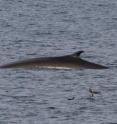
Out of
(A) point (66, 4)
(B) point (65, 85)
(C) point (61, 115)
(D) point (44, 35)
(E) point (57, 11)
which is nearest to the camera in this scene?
(C) point (61, 115)

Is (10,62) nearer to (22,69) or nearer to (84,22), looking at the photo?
(22,69)

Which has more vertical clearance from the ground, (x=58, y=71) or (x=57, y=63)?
(x=57, y=63)

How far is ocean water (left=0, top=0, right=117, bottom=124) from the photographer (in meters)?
24.9

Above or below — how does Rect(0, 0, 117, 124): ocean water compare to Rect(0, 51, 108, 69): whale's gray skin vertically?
below

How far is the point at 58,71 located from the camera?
3061 cm

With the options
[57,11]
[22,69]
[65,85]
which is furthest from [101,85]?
[57,11]

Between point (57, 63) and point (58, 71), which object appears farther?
point (57, 63)

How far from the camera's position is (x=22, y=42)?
123 feet

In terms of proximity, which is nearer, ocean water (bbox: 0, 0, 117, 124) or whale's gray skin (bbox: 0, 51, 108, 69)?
ocean water (bbox: 0, 0, 117, 124)

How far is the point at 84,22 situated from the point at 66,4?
36.7ft

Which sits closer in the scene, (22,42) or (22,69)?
(22,69)

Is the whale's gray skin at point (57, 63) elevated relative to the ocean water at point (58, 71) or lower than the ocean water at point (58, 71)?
elevated

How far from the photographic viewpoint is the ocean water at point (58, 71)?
81.7ft

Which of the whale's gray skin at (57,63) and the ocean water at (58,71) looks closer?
the ocean water at (58,71)
